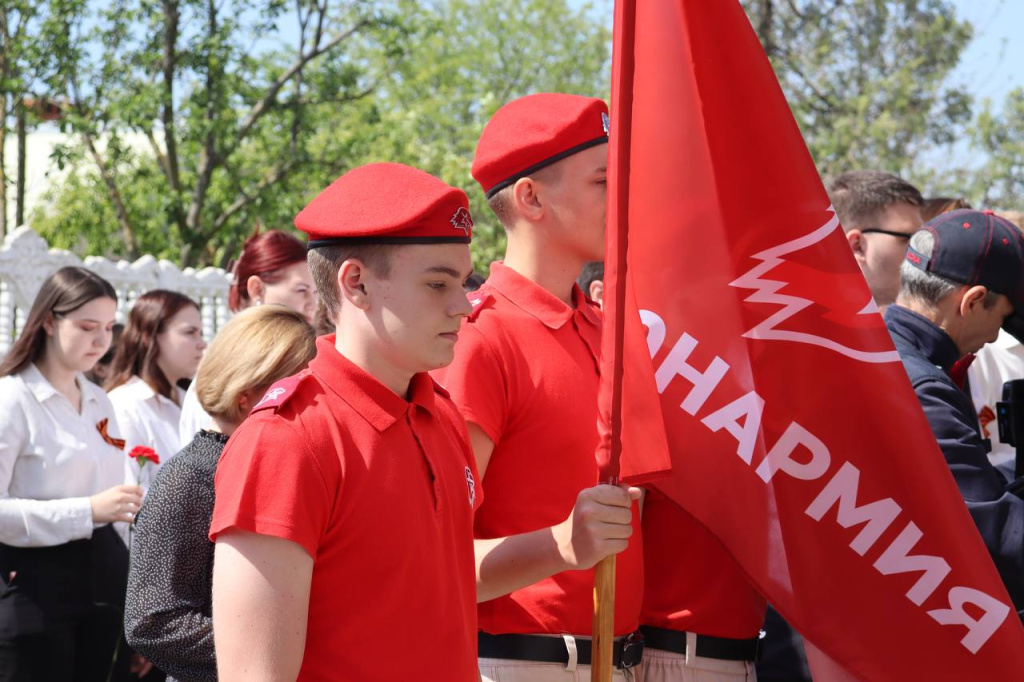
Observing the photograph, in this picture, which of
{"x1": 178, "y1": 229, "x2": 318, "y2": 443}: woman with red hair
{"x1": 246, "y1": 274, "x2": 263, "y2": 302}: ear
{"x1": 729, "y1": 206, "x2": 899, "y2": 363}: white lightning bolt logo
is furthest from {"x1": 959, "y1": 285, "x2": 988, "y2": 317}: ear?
{"x1": 246, "y1": 274, "x2": 263, "y2": 302}: ear

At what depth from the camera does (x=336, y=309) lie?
2156 millimetres

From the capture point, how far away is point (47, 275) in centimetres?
1012

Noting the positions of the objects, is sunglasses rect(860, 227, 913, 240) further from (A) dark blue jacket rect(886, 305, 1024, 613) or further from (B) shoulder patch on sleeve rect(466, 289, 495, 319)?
(B) shoulder patch on sleeve rect(466, 289, 495, 319)

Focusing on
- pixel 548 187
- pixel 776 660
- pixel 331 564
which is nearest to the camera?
pixel 331 564

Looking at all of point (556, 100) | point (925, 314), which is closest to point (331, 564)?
point (556, 100)

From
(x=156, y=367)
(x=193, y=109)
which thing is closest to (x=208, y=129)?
(x=193, y=109)

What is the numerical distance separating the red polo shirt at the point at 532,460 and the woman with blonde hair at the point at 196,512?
0.64 meters

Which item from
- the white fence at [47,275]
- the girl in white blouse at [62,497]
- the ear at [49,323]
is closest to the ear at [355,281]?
the girl in white blouse at [62,497]

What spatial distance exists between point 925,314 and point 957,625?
3.59ft

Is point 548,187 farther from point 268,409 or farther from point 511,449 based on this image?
point 268,409

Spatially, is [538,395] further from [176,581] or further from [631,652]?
[176,581]

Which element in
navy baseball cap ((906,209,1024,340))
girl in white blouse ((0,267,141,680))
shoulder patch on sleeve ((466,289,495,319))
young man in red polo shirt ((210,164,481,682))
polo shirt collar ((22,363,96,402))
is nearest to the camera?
young man in red polo shirt ((210,164,481,682))

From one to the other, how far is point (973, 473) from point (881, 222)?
1.64m

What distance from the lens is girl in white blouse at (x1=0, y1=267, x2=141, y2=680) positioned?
13.4 ft
